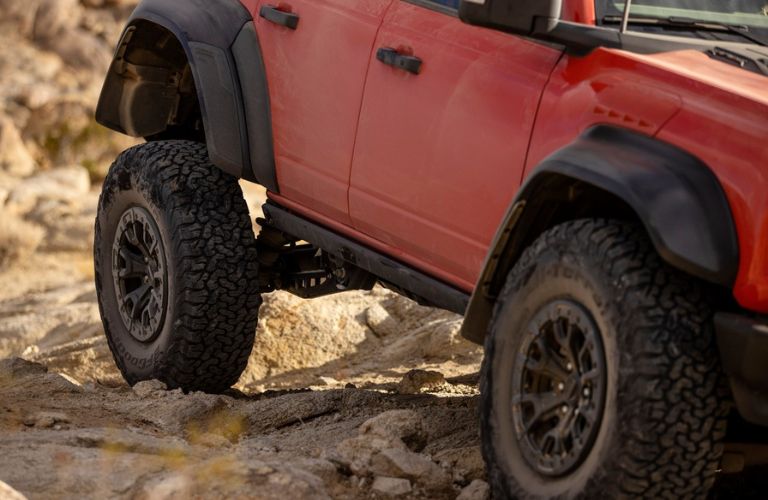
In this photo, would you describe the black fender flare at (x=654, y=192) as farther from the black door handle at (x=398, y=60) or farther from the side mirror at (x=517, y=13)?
the black door handle at (x=398, y=60)

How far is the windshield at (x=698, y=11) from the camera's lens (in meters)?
4.07

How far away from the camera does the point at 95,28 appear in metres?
13.1

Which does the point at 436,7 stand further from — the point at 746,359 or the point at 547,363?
the point at 746,359

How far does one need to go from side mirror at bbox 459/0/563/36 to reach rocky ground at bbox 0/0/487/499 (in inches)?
46.2

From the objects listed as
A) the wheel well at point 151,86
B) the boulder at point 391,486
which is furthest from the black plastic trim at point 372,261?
the wheel well at point 151,86

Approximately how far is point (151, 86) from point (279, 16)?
3.07ft

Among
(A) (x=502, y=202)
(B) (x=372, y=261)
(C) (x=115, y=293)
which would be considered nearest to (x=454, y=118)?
(A) (x=502, y=202)

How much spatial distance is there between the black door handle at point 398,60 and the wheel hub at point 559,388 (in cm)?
91

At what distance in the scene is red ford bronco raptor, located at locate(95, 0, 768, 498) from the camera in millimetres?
3482

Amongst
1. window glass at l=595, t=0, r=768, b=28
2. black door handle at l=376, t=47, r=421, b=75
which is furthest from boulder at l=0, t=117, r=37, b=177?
window glass at l=595, t=0, r=768, b=28

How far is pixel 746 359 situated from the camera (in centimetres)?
335

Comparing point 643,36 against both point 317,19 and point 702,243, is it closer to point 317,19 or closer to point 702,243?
point 702,243

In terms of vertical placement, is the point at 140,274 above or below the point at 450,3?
below

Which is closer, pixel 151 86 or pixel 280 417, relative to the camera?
pixel 280 417
